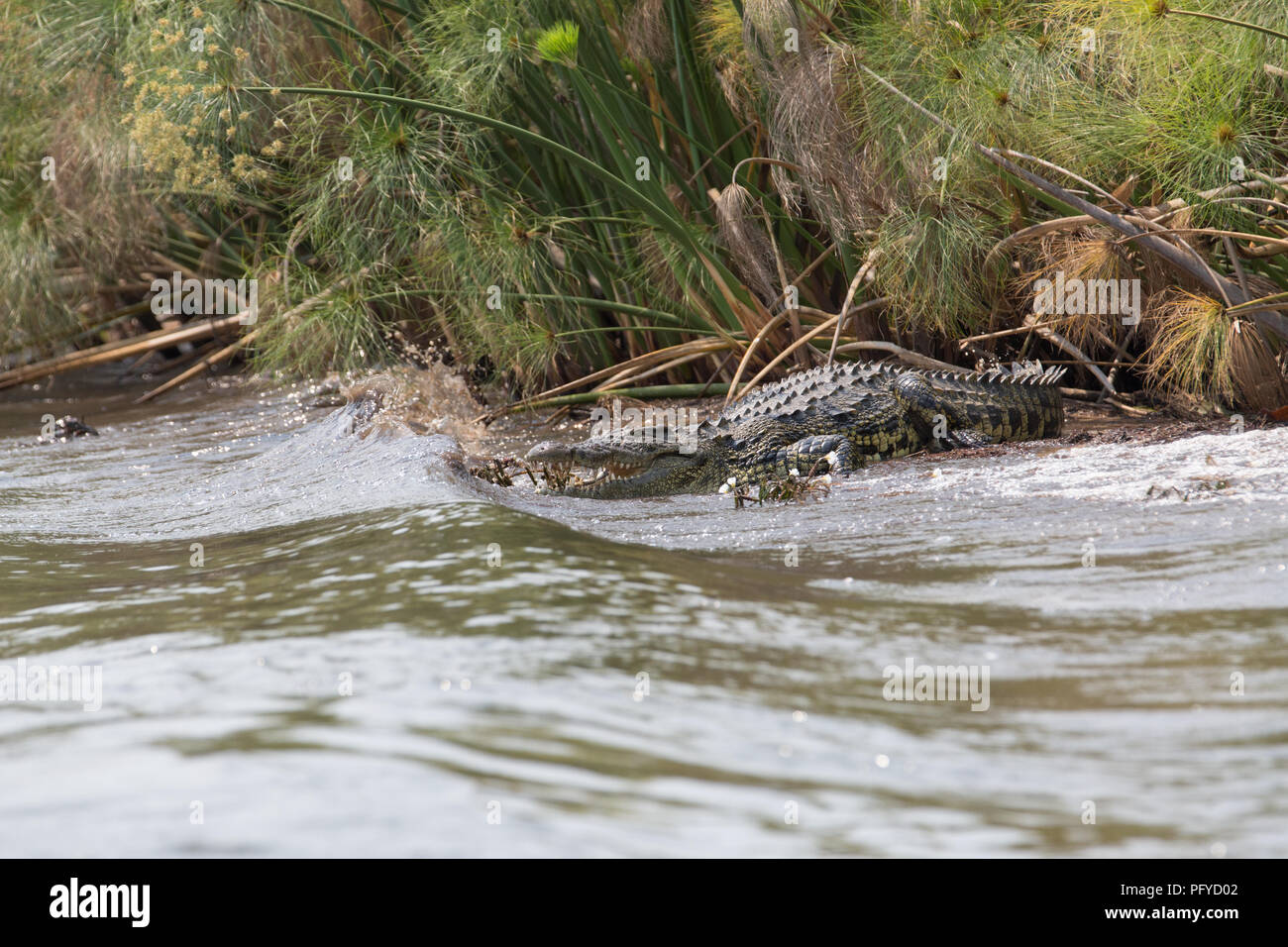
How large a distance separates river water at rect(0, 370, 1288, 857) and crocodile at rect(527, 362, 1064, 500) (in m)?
1.05

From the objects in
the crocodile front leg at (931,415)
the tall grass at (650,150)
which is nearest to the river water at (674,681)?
the crocodile front leg at (931,415)

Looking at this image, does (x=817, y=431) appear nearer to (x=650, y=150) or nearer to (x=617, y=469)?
(x=617, y=469)

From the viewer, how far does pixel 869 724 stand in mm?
2174

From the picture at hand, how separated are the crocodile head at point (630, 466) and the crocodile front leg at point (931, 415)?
39.3 inches

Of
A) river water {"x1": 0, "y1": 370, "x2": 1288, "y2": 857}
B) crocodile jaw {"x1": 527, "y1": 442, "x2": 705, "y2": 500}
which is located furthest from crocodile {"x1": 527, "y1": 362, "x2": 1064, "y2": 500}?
river water {"x1": 0, "y1": 370, "x2": 1288, "y2": 857}

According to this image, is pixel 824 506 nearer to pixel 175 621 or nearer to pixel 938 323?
pixel 938 323

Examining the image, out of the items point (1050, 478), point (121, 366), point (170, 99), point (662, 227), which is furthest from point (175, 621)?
point (121, 366)

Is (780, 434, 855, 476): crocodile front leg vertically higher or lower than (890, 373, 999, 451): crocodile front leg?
lower

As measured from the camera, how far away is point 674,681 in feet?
7.73

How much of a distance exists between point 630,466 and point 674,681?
10.4 feet

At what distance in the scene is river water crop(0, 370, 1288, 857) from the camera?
181 cm

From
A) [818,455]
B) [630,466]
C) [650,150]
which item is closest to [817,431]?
[818,455]

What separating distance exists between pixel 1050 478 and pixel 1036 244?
2.02 m

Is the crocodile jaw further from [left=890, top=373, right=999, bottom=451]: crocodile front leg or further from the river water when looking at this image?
[left=890, top=373, right=999, bottom=451]: crocodile front leg
